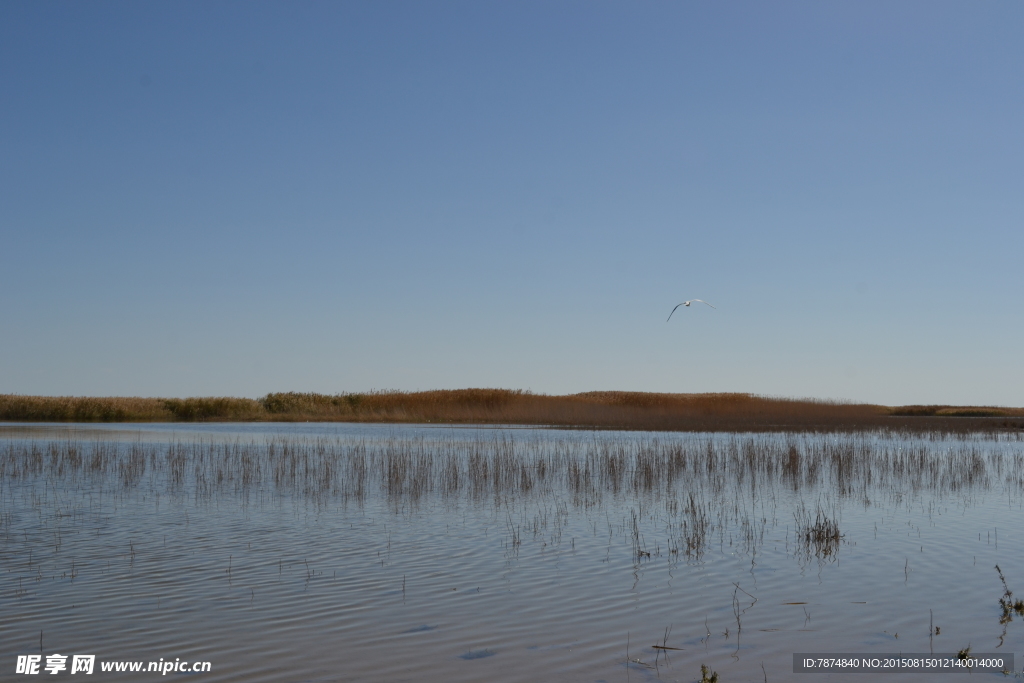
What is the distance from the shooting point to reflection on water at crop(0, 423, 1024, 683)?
16.0 ft

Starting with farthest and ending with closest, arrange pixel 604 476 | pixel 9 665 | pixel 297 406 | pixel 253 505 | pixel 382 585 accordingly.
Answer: pixel 297 406 < pixel 604 476 < pixel 253 505 < pixel 382 585 < pixel 9 665

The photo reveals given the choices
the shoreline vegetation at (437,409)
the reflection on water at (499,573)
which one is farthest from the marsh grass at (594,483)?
the shoreline vegetation at (437,409)

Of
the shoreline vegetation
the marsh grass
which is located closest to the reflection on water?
the marsh grass

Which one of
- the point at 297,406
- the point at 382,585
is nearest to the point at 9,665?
the point at 382,585

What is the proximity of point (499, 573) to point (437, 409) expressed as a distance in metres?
36.6

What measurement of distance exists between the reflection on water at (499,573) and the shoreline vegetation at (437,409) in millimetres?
25665

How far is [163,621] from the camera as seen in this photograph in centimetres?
541

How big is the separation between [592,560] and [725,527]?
247 cm

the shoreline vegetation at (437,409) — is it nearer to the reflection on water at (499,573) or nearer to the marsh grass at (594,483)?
the marsh grass at (594,483)

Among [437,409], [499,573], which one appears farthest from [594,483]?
[437,409]

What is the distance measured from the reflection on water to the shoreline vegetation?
25.7 metres

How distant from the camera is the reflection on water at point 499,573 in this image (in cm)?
488

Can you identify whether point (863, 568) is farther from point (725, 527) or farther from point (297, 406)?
point (297, 406)

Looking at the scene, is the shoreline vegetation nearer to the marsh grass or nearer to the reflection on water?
the marsh grass
